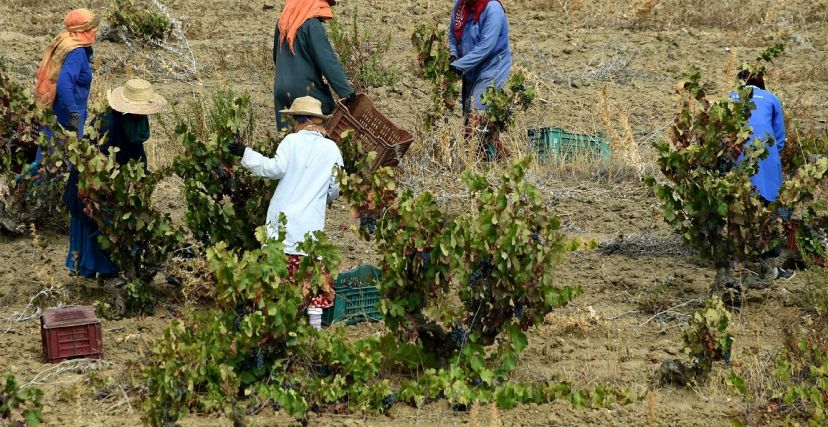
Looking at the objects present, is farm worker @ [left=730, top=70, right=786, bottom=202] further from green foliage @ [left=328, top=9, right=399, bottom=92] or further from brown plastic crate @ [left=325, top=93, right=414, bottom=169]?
green foliage @ [left=328, top=9, right=399, bottom=92]

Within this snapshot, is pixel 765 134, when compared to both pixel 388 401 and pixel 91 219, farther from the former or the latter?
pixel 91 219

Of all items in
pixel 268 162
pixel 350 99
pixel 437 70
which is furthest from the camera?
pixel 437 70

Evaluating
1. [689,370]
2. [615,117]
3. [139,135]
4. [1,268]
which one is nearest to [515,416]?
[689,370]

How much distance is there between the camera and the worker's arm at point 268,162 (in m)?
6.48

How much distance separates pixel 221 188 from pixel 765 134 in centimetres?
330

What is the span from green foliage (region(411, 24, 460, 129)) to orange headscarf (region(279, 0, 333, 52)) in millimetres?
1776

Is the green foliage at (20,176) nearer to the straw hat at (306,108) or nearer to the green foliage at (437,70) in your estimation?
the straw hat at (306,108)

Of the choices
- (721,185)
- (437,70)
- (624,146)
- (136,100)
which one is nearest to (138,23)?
(437,70)

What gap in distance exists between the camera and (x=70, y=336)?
630 cm

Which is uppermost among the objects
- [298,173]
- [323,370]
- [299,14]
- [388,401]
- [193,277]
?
[299,14]

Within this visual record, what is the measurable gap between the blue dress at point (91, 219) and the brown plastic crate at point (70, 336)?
865 mm

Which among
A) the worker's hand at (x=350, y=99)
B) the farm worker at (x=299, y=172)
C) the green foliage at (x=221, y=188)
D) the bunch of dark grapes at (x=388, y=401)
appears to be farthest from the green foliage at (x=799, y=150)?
the bunch of dark grapes at (x=388, y=401)

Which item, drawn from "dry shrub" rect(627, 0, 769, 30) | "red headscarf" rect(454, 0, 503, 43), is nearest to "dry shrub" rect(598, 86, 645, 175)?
"red headscarf" rect(454, 0, 503, 43)

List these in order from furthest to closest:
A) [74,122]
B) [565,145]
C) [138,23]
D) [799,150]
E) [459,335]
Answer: [138,23] < [565,145] < [799,150] < [74,122] < [459,335]
